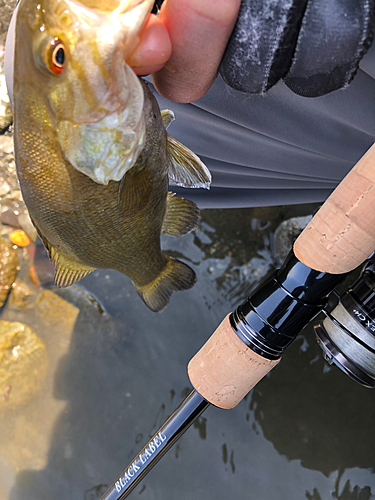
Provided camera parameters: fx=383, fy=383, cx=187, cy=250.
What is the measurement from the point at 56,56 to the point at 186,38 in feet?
0.85

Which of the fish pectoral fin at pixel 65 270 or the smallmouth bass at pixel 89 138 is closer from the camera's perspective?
the smallmouth bass at pixel 89 138

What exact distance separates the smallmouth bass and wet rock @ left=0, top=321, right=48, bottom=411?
1353 millimetres

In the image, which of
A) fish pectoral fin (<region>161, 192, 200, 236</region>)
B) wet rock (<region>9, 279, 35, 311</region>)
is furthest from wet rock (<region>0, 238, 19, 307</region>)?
fish pectoral fin (<region>161, 192, 200, 236</region>)

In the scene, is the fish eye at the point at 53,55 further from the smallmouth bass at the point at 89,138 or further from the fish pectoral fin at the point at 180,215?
the fish pectoral fin at the point at 180,215

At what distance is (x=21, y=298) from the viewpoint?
8.42 feet

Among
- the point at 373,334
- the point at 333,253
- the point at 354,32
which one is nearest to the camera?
the point at 354,32

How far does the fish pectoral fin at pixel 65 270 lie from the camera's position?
123cm

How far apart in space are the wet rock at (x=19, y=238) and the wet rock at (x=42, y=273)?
192 millimetres

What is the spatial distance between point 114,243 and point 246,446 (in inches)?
61.2

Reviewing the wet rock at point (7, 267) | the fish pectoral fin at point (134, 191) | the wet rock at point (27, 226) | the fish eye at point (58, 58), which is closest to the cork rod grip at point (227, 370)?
the fish pectoral fin at point (134, 191)

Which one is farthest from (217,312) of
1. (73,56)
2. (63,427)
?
(73,56)

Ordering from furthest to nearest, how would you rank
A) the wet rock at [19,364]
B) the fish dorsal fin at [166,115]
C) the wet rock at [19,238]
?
1. the wet rock at [19,238]
2. the wet rock at [19,364]
3. the fish dorsal fin at [166,115]

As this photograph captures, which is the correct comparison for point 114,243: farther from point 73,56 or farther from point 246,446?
point 246,446

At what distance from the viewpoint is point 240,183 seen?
183 cm
